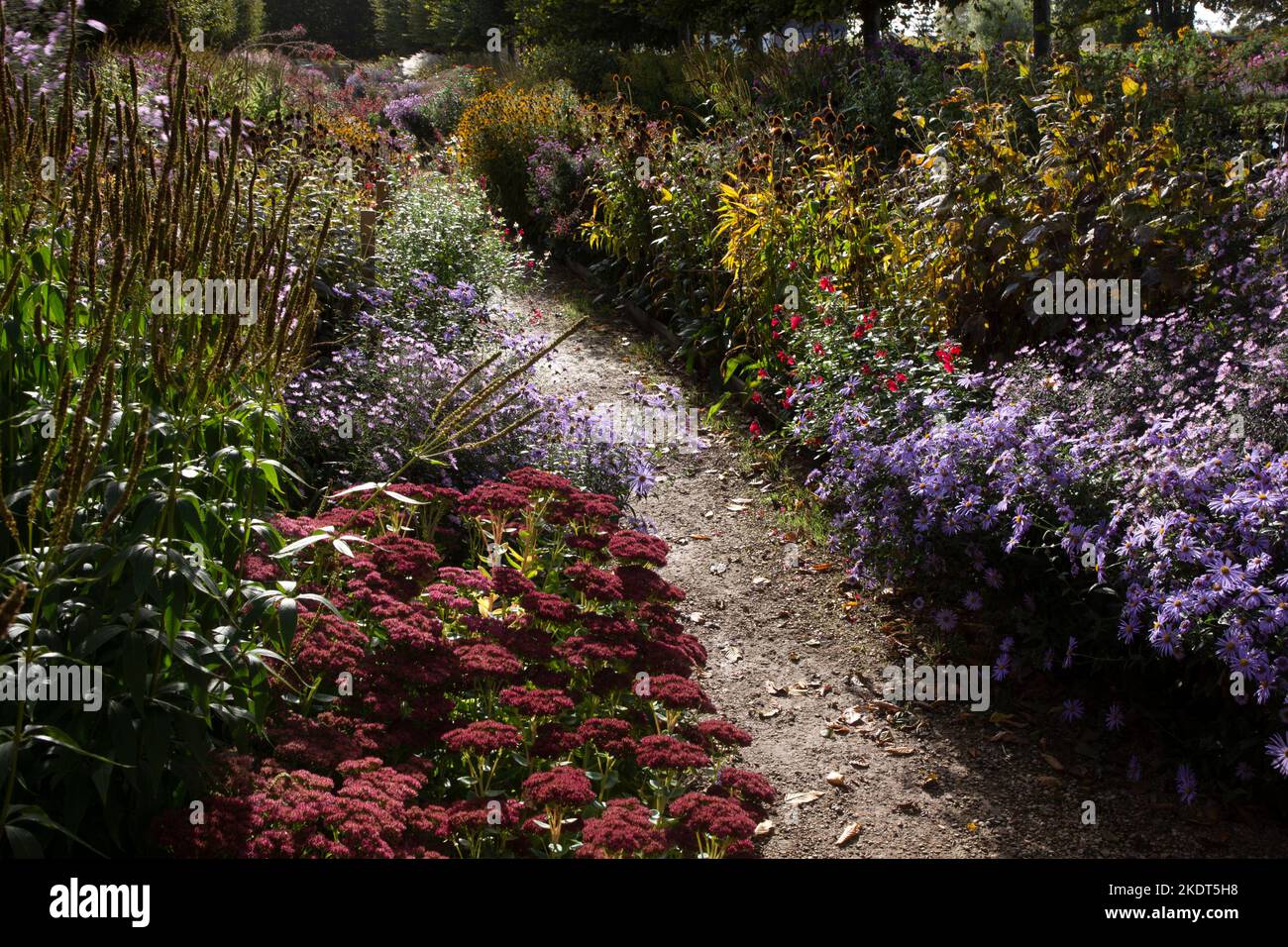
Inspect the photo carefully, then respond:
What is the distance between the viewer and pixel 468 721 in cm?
371

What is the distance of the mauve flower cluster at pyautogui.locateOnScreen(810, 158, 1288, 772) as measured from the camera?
149 inches

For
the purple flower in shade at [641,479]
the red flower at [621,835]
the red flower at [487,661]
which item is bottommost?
the red flower at [621,835]

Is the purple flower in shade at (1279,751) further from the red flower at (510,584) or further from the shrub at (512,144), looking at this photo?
the shrub at (512,144)

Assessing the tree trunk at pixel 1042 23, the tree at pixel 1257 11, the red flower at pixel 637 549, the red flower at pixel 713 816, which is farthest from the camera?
the tree at pixel 1257 11

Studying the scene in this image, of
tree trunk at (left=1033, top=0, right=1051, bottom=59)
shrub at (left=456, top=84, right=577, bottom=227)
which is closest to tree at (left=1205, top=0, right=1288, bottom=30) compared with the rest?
tree trunk at (left=1033, top=0, right=1051, bottom=59)

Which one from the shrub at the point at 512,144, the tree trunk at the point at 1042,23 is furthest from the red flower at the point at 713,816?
the tree trunk at the point at 1042,23

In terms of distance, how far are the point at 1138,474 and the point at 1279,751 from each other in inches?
44.1

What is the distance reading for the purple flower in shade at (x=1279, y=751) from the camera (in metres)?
3.54

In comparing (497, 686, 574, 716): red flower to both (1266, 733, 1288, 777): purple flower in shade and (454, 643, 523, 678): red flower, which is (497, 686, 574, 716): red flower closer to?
(454, 643, 523, 678): red flower

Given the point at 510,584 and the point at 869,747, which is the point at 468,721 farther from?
the point at 869,747

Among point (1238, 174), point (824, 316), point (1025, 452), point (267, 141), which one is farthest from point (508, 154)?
point (1025, 452)

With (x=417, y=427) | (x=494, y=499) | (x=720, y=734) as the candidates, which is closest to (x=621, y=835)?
(x=720, y=734)

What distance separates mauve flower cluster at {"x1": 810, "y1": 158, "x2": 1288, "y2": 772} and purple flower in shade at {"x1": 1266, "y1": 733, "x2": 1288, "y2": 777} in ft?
0.39

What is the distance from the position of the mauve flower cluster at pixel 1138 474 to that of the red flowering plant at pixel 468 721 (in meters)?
1.36
